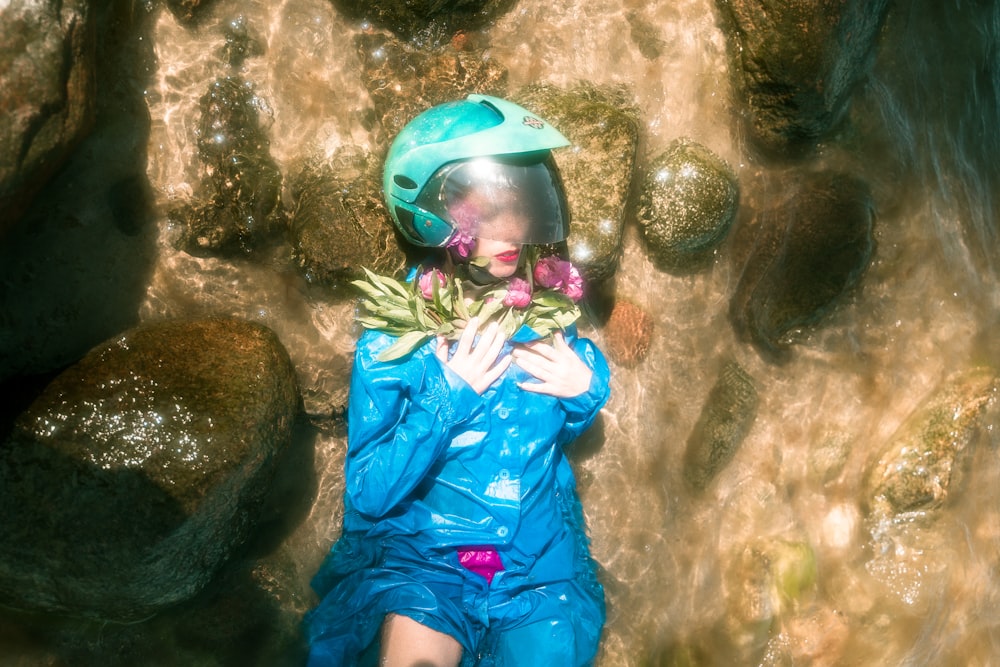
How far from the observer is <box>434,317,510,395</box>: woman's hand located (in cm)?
433

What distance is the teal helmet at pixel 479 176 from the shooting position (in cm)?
409

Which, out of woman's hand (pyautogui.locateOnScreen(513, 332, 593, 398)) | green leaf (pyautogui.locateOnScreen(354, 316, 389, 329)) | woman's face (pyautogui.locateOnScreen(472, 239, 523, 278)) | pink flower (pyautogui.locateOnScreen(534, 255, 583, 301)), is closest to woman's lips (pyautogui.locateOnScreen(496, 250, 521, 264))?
woman's face (pyautogui.locateOnScreen(472, 239, 523, 278))

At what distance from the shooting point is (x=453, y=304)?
4434 mm

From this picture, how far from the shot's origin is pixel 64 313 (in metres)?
4.70

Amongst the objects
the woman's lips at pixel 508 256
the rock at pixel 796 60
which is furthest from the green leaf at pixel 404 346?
the rock at pixel 796 60

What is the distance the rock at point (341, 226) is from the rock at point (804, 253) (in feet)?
8.00

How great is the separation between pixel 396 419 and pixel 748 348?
265 centimetres

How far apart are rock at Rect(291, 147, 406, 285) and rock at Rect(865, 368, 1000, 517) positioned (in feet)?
12.3

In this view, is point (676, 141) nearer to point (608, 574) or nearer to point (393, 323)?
point (393, 323)

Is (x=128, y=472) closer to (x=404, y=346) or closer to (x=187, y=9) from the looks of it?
(x=404, y=346)

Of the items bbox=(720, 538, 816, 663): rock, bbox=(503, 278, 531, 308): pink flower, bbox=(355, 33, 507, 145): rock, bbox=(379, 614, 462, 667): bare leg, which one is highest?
bbox=(355, 33, 507, 145): rock

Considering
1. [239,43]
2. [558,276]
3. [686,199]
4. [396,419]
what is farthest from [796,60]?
[239,43]

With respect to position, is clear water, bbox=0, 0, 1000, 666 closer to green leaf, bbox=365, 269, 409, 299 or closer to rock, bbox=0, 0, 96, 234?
green leaf, bbox=365, 269, 409, 299

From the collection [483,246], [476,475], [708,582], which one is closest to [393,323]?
[483,246]
